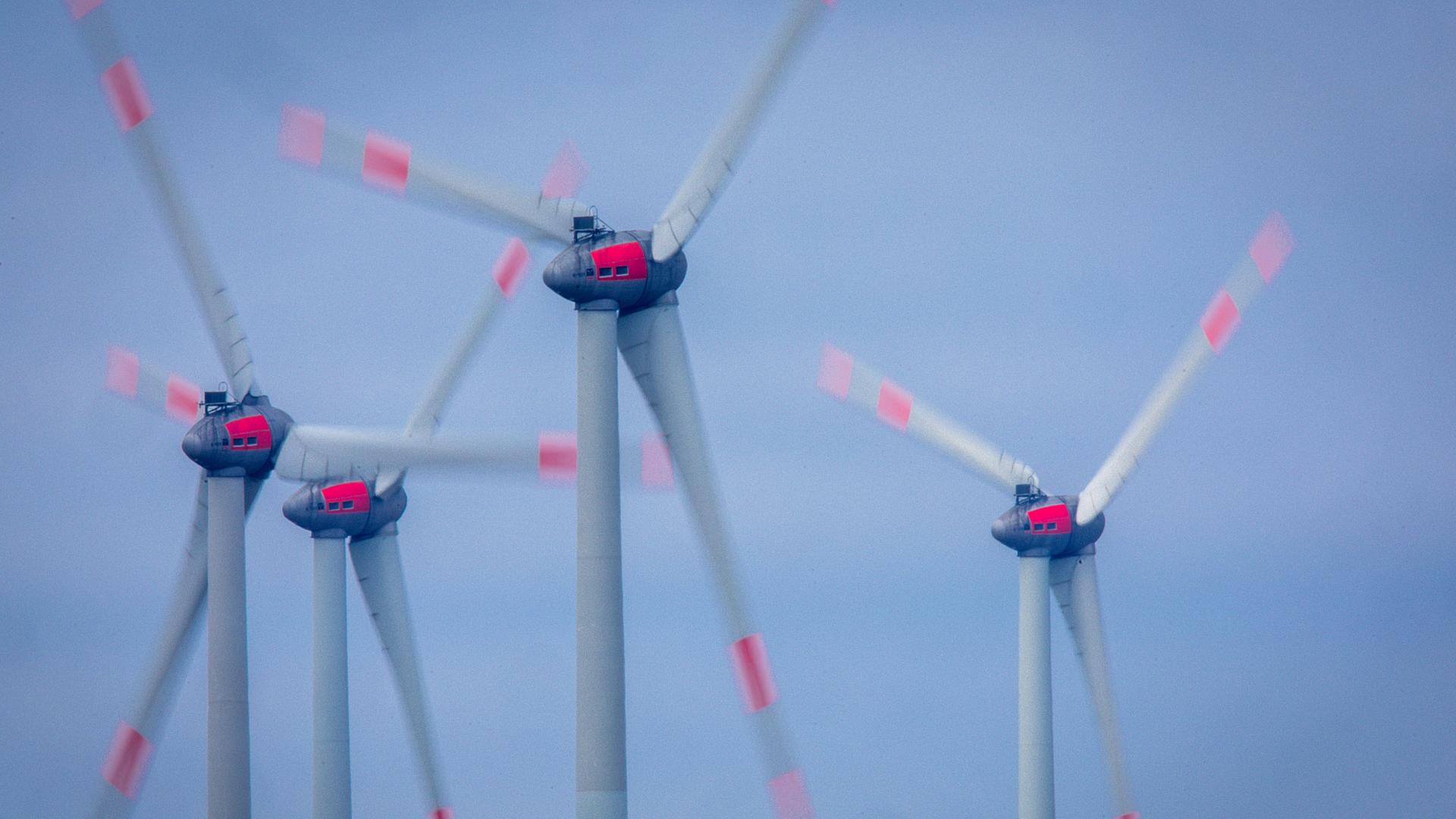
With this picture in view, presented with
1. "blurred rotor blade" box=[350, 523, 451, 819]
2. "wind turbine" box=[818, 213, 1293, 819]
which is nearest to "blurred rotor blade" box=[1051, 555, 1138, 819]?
"wind turbine" box=[818, 213, 1293, 819]

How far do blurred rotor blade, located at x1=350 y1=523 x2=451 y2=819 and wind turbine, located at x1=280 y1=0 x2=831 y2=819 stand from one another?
17917 millimetres

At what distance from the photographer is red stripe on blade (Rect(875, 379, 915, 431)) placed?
6869cm

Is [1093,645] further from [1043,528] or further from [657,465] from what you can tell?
[657,465]

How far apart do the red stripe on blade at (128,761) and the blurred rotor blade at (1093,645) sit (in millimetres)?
26688

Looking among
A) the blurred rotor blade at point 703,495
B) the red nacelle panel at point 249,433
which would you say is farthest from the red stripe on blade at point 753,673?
the red nacelle panel at point 249,433

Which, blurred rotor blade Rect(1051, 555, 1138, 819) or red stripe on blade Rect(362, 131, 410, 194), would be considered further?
blurred rotor blade Rect(1051, 555, 1138, 819)

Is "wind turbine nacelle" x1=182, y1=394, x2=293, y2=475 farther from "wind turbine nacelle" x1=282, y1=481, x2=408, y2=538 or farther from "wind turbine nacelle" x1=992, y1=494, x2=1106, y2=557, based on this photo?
"wind turbine nacelle" x1=992, y1=494, x2=1106, y2=557

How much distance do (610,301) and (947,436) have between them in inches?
698

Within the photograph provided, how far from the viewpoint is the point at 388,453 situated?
59.7 meters

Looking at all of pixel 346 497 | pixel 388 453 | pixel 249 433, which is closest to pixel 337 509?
pixel 346 497

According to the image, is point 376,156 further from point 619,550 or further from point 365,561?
point 365,561

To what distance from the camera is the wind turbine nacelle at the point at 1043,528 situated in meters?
73.6

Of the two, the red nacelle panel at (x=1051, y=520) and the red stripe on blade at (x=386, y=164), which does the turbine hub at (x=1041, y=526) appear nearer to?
the red nacelle panel at (x=1051, y=520)

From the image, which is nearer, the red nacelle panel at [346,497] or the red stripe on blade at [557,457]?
the red stripe on blade at [557,457]
